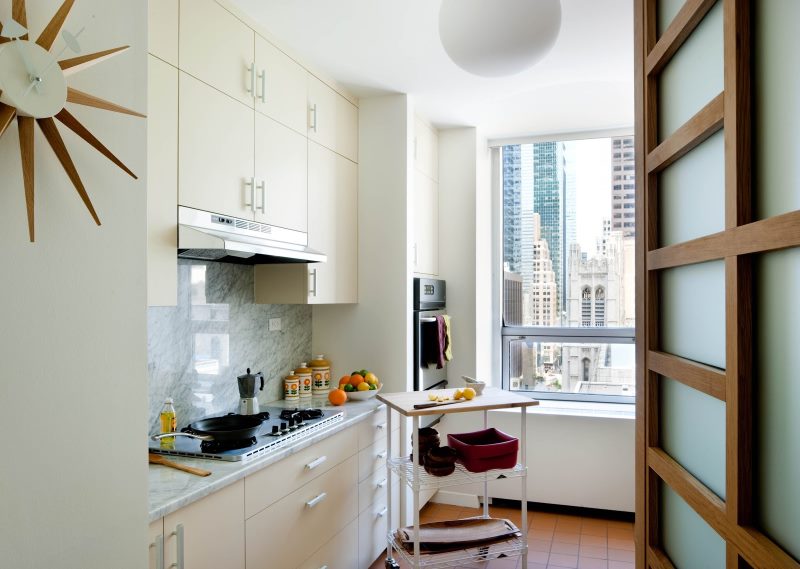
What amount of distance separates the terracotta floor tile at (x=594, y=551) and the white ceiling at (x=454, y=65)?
2615 millimetres

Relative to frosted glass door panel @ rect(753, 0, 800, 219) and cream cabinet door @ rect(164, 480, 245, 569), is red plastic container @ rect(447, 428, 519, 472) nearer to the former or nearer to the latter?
cream cabinet door @ rect(164, 480, 245, 569)

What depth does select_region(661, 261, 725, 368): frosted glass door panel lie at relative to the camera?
751mm

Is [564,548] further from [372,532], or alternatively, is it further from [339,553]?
[339,553]

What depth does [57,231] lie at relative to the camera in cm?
105

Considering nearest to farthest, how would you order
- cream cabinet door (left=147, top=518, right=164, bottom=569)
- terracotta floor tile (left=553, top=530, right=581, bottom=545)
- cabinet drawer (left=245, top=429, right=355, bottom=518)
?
cream cabinet door (left=147, top=518, right=164, bottom=569)
cabinet drawer (left=245, top=429, right=355, bottom=518)
terracotta floor tile (left=553, top=530, right=581, bottom=545)

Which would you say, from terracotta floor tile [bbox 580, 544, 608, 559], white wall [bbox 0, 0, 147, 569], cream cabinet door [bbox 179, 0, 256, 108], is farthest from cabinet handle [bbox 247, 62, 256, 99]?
terracotta floor tile [bbox 580, 544, 608, 559]

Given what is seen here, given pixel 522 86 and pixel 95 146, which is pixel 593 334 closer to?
pixel 522 86

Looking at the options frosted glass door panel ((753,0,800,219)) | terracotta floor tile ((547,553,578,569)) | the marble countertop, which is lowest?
terracotta floor tile ((547,553,578,569))

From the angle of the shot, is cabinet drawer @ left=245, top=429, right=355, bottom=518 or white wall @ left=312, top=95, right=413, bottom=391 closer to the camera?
cabinet drawer @ left=245, top=429, right=355, bottom=518

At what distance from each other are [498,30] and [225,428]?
1.73 m

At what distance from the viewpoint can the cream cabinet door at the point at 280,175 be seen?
8.15ft

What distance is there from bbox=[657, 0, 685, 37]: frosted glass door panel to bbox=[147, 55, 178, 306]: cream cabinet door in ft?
4.92

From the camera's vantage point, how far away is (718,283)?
747 mm

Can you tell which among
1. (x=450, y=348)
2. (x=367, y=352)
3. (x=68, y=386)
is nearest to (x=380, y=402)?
(x=367, y=352)
